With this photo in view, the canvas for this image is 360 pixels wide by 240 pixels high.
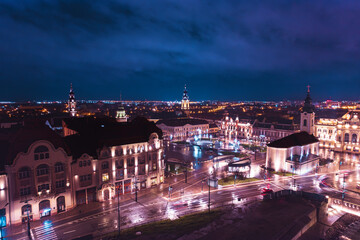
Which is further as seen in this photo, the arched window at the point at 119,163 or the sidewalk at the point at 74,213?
the arched window at the point at 119,163

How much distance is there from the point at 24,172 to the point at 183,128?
9759 cm

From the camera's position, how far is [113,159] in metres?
55.5

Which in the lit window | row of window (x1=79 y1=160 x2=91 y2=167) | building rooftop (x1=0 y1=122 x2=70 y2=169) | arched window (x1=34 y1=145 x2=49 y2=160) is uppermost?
building rooftop (x1=0 y1=122 x2=70 y2=169)

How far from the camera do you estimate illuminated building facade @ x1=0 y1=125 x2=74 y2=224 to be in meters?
43.2

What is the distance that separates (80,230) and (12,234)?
35.1 feet

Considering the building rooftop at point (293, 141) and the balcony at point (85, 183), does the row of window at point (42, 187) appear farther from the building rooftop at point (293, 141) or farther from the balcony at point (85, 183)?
the building rooftop at point (293, 141)

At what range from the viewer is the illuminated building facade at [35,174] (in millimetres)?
43188

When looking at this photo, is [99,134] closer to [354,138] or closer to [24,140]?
[24,140]

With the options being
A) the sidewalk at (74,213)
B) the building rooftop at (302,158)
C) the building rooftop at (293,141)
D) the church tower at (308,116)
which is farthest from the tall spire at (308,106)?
the sidewalk at (74,213)

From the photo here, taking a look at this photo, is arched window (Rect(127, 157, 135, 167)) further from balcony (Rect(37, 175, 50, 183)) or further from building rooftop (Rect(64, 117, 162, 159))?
balcony (Rect(37, 175, 50, 183))

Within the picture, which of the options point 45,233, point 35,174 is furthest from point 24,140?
point 45,233

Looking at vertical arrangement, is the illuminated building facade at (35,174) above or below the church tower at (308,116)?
below

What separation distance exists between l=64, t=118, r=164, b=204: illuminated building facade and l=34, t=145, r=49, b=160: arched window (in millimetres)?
5536

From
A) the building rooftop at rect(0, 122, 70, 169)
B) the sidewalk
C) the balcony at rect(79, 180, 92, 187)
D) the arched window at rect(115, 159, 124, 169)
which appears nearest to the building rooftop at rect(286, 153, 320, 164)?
the sidewalk
